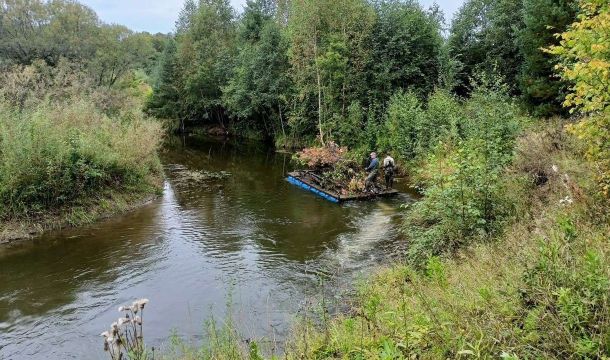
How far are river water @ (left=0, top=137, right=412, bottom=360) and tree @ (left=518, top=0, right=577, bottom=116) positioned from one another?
7.11m

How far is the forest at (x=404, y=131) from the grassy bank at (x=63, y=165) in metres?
0.07

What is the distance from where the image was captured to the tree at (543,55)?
1691 cm

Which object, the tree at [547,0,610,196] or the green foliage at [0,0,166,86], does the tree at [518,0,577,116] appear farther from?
the green foliage at [0,0,166,86]

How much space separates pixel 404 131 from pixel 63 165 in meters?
15.2

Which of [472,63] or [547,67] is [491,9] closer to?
[472,63]

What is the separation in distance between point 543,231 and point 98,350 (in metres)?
7.26

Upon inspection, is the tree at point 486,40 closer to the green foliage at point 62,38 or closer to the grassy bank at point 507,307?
the grassy bank at point 507,307

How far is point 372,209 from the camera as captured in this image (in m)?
15.4

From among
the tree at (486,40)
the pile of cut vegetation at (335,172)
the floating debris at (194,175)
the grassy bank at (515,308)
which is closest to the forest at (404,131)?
the grassy bank at (515,308)

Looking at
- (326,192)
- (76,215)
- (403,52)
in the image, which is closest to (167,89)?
(403,52)

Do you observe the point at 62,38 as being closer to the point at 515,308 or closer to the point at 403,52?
the point at 403,52

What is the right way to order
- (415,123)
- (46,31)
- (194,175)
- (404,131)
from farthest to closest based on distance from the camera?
1. (46,31)
2. (194,175)
3. (404,131)
4. (415,123)

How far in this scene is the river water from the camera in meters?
8.08

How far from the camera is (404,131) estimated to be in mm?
22094
